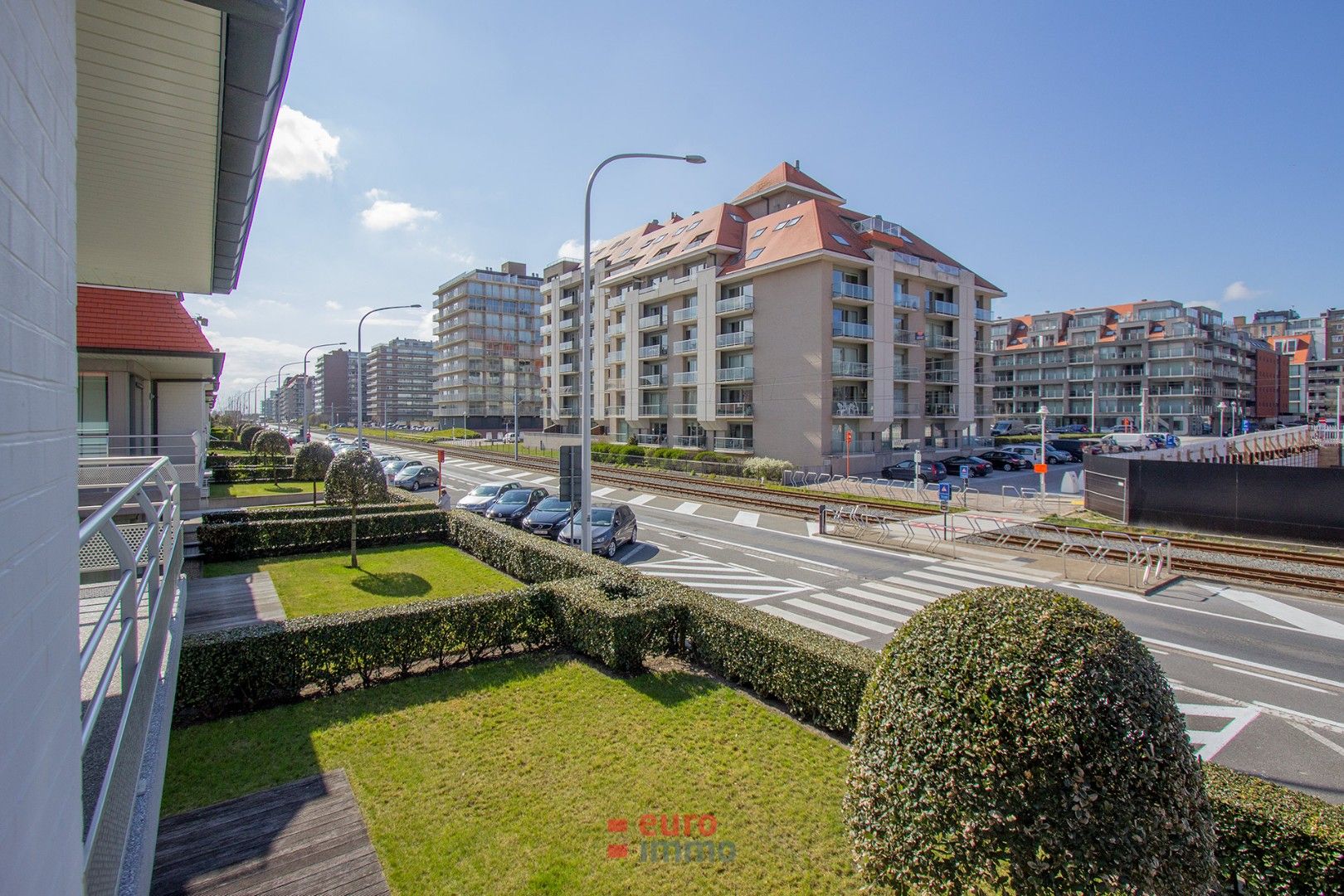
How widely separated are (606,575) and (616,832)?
5606mm

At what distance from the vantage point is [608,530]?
1845cm

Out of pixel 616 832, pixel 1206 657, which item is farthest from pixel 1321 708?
pixel 616 832

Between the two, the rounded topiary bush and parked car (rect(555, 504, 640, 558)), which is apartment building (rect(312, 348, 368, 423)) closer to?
parked car (rect(555, 504, 640, 558))

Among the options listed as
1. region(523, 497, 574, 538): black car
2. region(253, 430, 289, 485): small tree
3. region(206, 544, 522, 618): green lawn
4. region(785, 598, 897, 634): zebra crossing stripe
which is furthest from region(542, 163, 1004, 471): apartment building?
region(206, 544, 522, 618): green lawn

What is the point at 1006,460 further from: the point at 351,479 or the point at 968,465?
the point at 351,479

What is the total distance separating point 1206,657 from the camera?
1078 centimetres

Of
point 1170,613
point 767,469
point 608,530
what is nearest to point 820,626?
point 1170,613

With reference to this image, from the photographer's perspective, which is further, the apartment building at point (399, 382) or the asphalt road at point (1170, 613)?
the apartment building at point (399, 382)

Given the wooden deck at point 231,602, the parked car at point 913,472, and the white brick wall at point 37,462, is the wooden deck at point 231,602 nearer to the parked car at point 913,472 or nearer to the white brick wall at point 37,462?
the white brick wall at point 37,462

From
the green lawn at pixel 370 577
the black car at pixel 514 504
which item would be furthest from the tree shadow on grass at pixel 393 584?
the black car at pixel 514 504

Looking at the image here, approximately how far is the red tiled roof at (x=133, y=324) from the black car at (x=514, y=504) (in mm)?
9301

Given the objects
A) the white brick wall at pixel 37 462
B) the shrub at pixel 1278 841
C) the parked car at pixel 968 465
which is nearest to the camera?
the white brick wall at pixel 37 462

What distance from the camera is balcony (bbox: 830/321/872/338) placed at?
37125 millimetres

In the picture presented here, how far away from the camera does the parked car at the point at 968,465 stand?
121 feet
